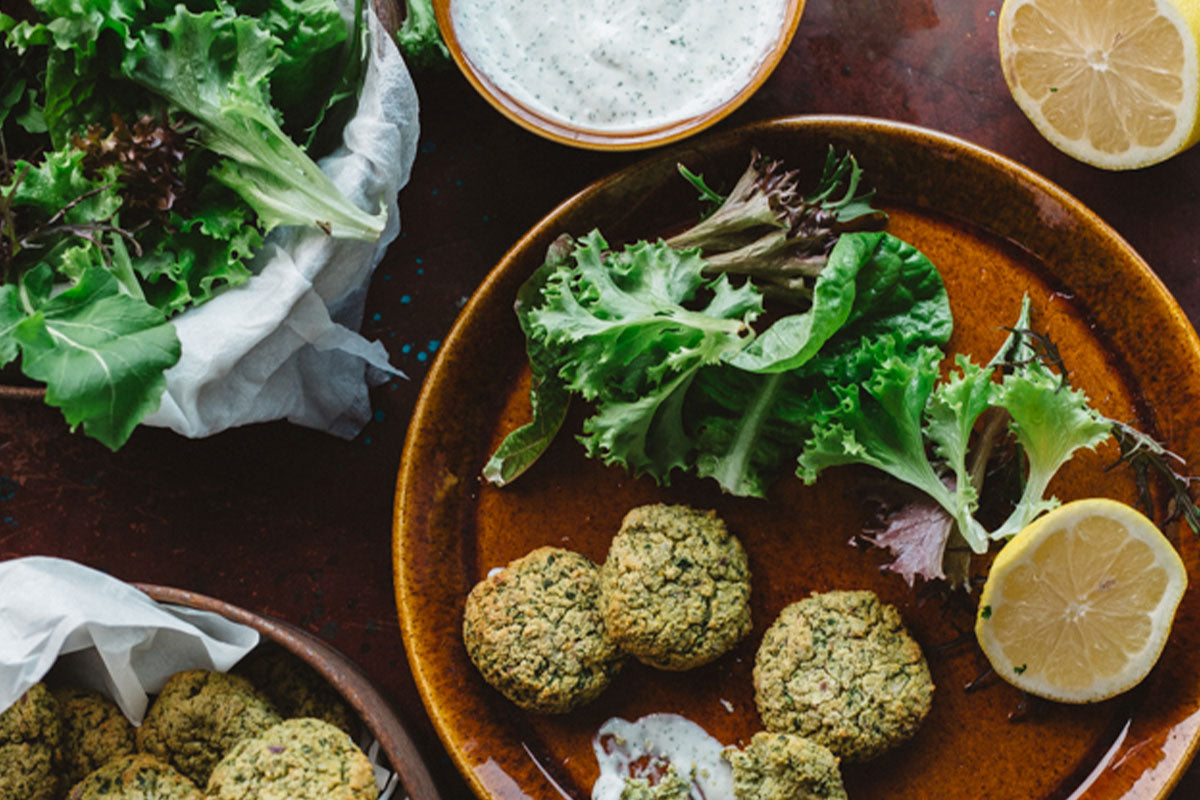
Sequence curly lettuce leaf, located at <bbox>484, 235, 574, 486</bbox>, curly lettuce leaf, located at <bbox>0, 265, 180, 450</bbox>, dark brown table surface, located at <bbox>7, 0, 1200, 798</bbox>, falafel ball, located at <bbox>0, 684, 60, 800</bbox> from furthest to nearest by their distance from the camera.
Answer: dark brown table surface, located at <bbox>7, 0, 1200, 798</bbox>
curly lettuce leaf, located at <bbox>484, 235, 574, 486</bbox>
falafel ball, located at <bbox>0, 684, 60, 800</bbox>
curly lettuce leaf, located at <bbox>0, 265, 180, 450</bbox>

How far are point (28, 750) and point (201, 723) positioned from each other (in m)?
0.37

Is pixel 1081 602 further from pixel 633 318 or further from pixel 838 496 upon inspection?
pixel 633 318

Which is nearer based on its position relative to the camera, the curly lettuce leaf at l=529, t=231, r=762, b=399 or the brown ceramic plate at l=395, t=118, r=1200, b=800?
the curly lettuce leaf at l=529, t=231, r=762, b=399

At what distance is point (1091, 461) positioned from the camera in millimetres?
2613

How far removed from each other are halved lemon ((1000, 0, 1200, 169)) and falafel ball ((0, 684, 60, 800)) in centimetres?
276

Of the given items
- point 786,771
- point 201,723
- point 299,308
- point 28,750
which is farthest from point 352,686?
point 786,771

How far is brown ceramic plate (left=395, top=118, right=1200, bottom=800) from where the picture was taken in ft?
8.45

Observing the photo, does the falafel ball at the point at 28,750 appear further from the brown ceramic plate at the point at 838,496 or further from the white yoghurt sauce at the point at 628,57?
the white yoghurt sauce at the point at 628,57

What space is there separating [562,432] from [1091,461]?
130cm

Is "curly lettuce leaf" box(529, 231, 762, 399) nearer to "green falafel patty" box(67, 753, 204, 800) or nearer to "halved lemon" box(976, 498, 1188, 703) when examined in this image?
"halved lemon" box(976, 498, 1188, 703)

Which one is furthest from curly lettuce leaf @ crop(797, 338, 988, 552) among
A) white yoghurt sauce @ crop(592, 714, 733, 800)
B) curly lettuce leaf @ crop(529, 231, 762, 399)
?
white yoghurt sauce @ crop(592, 714, 733, 800)

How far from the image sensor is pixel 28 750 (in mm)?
2406

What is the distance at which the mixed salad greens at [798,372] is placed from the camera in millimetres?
2420

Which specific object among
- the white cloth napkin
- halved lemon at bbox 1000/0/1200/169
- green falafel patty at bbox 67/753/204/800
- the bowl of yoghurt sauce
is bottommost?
green falafel patty at bbox 67/753/204/800
